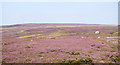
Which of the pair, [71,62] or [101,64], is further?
[71,62]

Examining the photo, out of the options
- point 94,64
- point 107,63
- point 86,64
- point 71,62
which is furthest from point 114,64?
point 71,62

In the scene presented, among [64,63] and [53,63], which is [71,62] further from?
[53,63]

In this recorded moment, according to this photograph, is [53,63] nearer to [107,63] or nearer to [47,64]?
[47,64]

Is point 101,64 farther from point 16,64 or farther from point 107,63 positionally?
point 16,64

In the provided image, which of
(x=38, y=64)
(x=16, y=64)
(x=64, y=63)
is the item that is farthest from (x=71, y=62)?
(x=16, y=64)

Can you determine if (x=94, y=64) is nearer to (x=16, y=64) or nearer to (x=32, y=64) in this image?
(x=32, y=64)

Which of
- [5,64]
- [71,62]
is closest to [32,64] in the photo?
[5,64]
